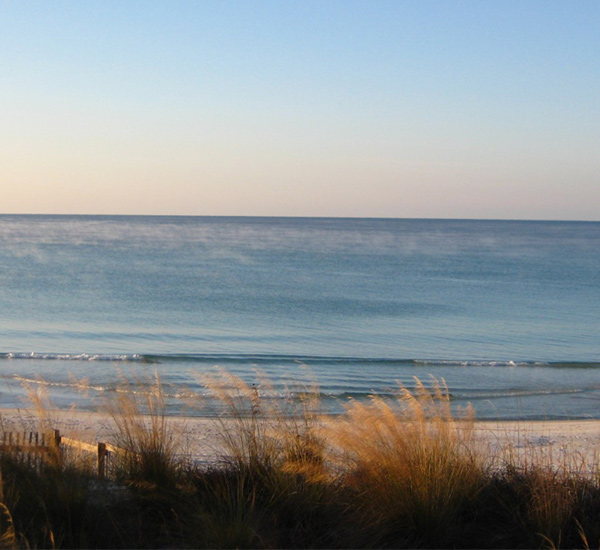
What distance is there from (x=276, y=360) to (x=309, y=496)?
→ 655 inches

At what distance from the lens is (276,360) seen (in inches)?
871

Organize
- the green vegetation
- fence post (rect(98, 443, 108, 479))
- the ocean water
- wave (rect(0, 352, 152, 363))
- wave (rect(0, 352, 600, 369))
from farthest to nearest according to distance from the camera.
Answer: wave (rect(0, 352, 600, 369))
wave (rect(0, 352, 152, 363))
the ocean water
fence post (rect(98, 443, 108, 479))
the green vegetation

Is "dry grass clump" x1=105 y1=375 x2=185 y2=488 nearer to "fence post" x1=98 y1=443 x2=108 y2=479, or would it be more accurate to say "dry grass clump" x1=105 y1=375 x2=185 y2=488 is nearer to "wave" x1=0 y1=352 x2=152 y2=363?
"fence post" x1=98 y1=443 x2=108 y2=479

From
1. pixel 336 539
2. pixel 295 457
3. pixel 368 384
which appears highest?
pixel 295 457

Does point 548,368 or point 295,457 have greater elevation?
point 295,457

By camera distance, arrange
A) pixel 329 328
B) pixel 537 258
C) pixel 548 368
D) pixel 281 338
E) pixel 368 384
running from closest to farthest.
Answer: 1. pixel 368 384
2. pixel 548 368
3. pixel 281 338
4. pixel 329 328
5. pixel 537 258

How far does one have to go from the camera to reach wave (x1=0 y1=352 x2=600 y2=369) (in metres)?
21.6

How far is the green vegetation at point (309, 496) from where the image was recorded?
5016mm

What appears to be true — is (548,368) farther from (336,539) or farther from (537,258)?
(537,258)

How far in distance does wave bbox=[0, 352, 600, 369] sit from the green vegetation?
1529cm

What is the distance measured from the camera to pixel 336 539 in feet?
16.9

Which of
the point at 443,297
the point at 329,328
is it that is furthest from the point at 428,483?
the point at 443,297

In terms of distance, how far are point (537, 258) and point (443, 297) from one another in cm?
4574

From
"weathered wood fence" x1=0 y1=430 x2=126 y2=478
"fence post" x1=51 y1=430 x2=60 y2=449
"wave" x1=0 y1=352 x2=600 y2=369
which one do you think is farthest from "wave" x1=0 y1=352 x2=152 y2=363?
"fence post" x1=51 y1=430 x2=60 y2=449
